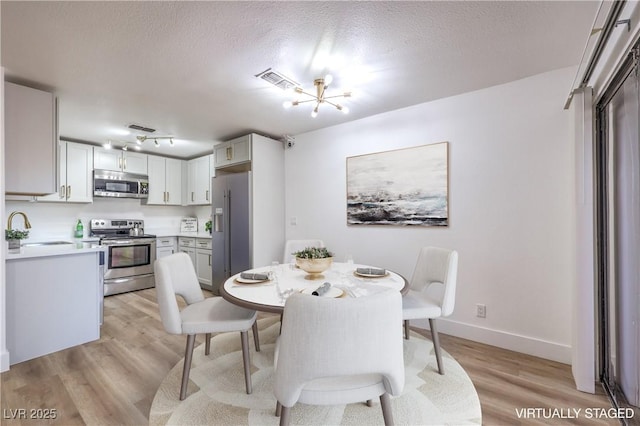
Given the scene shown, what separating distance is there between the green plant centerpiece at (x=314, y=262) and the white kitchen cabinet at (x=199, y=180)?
11.3ft

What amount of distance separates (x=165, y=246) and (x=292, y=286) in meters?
3.89

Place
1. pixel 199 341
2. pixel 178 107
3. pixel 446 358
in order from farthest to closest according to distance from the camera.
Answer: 1. pixel 178 107
2. pixel 199 341
3. pixel 446 358

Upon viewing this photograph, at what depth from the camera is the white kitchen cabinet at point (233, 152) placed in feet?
12.5

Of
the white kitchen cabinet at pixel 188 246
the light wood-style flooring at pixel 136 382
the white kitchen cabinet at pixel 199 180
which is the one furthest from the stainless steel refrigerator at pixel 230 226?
the light wood-style flooring at pixel 136 382

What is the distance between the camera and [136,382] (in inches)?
78.5

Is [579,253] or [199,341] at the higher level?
[579,253]

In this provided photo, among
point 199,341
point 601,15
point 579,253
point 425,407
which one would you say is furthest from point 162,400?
point 601,15

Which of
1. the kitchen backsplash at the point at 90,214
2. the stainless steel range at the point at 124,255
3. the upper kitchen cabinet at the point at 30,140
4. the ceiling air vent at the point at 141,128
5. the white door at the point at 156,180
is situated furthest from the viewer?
the white door at the point at 156,180

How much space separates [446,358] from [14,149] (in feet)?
13.1

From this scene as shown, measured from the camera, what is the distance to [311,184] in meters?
3.87

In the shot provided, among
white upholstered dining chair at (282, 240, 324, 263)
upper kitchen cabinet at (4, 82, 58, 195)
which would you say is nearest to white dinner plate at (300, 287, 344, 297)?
white upholstered dining chair at (282, 240, 324, 263)

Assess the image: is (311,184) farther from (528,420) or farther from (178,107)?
(528,420)

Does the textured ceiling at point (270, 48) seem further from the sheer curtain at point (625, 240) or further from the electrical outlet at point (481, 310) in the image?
the electrical outlet at point (481, 310)

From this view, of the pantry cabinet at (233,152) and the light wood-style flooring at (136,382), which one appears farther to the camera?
the pantry cabinet at (233,152)
